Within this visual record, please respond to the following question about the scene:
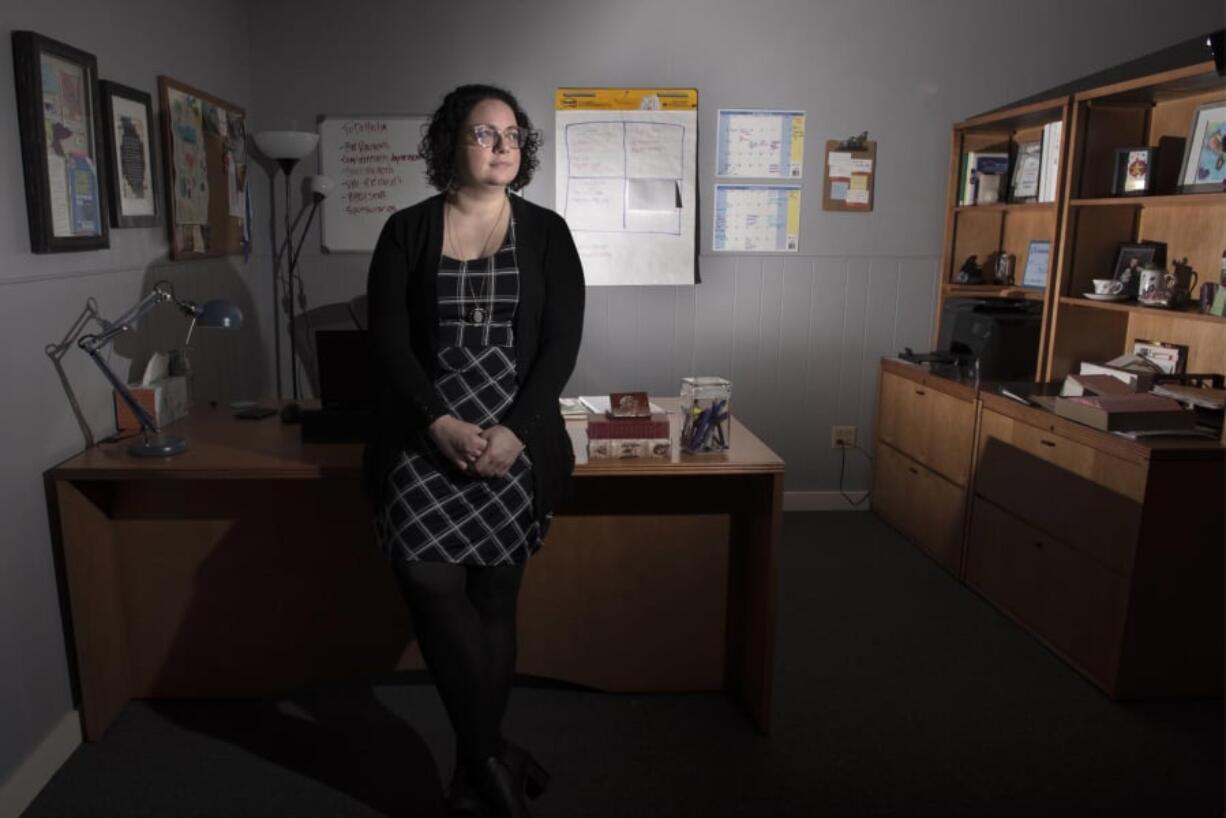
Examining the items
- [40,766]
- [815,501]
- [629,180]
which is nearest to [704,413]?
[40,766]

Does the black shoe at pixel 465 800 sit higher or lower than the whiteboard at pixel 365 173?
lower

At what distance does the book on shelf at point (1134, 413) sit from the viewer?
8.23ft

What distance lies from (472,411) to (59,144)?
1228mm

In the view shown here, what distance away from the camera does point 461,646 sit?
1870 millimetres

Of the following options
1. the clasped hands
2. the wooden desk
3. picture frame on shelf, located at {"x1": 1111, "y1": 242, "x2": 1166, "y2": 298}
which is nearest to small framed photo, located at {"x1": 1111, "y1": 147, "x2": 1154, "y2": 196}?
picture frame on shelf, located at {"x1": 1111, "y1": 242, "x2": 1166, "y2": 298}

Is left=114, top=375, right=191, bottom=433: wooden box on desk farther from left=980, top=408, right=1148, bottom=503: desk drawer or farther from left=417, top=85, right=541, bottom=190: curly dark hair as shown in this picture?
left=980, top=408, right=1148, bottom=503: desk drawer

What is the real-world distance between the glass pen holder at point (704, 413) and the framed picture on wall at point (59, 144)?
5.06 feet

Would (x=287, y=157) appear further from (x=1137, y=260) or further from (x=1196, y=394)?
(x=1196, y=394)

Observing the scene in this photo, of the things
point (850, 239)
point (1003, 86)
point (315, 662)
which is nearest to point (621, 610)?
point (315, 662)

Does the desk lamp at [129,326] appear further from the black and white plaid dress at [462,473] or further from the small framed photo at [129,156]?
the black and white plaid dress at [462,473]

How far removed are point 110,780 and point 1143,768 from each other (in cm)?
246

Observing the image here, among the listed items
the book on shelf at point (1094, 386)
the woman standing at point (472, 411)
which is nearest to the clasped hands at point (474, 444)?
the woman standing at point (472, 411)

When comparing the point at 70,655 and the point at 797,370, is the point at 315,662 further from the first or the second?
the point at 797,370

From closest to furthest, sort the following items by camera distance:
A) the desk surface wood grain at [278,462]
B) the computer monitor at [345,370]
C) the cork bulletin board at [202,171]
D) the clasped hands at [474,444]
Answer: the clasped hands at [474,444], the desk surface wood grain at [278,462], the computer monitor at [345,370], the cork bulletin board at [202,171]
